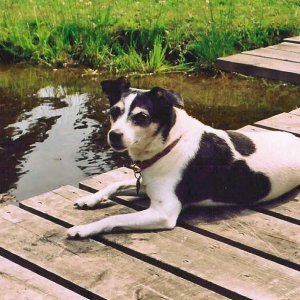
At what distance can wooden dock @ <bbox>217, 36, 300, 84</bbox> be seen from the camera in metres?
5.36

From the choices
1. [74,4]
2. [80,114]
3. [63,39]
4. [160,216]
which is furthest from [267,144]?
[74,4]

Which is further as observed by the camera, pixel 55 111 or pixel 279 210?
pixel 55 111

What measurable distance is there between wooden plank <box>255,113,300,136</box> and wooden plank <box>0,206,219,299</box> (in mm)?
2070

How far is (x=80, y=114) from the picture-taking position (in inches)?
287

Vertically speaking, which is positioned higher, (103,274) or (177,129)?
(177,129)

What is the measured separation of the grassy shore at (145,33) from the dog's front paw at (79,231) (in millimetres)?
5175

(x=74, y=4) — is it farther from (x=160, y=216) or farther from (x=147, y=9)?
(x=160, y=216)

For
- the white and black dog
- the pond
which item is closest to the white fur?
the white and black dog

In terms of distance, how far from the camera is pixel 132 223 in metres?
3.63

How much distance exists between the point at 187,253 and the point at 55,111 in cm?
422

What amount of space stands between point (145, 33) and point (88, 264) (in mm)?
6057

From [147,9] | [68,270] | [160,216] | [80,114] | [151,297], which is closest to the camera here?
[151,297]

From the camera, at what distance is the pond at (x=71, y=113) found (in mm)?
5965

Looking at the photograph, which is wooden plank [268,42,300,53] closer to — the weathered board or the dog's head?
the weathered board
